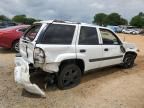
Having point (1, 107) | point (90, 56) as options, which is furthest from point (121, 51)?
point (1, 107)

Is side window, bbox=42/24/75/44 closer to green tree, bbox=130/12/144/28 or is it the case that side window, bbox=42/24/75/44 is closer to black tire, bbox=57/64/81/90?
black tire, bbox=57/64/81/90

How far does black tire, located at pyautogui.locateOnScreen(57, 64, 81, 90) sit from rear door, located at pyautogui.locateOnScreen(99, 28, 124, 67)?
3.89ft

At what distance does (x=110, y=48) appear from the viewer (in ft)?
26.4

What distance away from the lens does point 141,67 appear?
10031mm

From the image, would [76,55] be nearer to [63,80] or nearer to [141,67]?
[63,80]

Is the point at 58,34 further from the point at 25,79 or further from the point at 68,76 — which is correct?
the point at 25,79

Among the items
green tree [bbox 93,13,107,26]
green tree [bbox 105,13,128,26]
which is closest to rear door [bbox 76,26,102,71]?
green tree [bbox 105,13,128,26]

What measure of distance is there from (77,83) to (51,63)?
124 cm

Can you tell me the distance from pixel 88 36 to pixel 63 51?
115 cm

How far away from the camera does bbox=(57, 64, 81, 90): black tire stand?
6649 millimetres

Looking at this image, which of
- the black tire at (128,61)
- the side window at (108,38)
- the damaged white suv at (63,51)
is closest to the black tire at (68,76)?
the damaged white suv at (63,51)

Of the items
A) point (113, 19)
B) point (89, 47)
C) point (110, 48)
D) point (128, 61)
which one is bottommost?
point (128, 61)

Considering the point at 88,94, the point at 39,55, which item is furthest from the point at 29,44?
the point at 88,94

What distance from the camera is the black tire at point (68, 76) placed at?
6.65 metres
